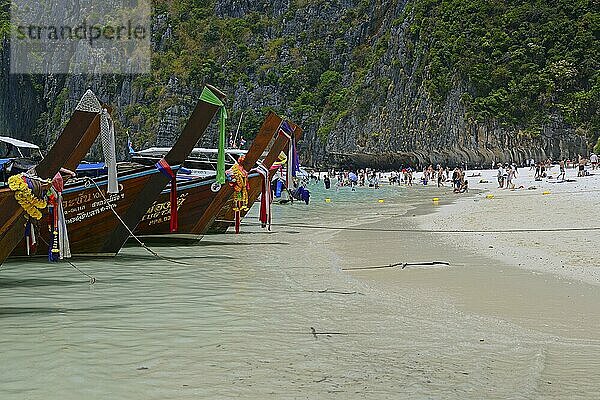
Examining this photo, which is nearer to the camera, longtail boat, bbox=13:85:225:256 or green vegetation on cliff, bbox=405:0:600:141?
longtail boat, bbox=13:85:225:256

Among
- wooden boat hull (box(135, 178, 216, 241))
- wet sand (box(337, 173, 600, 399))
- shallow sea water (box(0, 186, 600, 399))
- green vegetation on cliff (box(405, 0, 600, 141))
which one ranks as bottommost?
shallow sea water (box(0, 186, 600, 399))

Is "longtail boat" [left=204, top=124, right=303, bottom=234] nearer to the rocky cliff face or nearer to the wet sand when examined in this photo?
the wet sand

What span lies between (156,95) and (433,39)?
6143 cm

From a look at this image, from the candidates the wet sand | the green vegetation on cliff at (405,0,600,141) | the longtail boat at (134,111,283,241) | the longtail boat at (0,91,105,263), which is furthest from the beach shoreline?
the green vegetation on cliff at (405,0,600,141)

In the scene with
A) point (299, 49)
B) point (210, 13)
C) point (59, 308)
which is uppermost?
point (210, 13)

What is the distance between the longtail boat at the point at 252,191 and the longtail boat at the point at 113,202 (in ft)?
9.14

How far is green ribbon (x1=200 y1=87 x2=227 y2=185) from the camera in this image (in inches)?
430

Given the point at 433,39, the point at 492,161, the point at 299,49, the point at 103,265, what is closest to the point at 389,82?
the point at 433,39

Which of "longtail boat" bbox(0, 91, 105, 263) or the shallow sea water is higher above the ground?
"longtail boat" bbox(0, 91, 105, 263)

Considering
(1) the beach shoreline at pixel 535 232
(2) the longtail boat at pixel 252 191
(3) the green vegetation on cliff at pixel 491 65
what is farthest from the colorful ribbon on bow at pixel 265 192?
(3) the green vegetation on cliff at pixel 491 65

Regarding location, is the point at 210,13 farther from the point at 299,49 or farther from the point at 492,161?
the point at 492,161

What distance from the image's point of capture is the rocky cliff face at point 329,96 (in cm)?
6500

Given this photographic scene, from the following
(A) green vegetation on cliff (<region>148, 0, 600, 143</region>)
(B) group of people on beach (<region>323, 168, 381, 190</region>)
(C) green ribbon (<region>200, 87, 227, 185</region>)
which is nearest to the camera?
(C) green ribbon (<region>200, 87, 227, 185</region>)

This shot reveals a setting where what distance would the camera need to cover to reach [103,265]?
11.6 m
